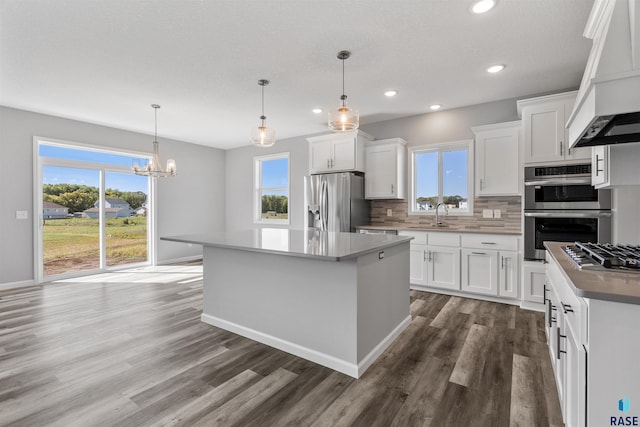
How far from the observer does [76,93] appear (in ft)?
12.4

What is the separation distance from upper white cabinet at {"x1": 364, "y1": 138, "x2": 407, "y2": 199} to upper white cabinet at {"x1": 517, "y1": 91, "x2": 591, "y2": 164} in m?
1.64

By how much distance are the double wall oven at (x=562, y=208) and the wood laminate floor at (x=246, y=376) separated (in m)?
0.87

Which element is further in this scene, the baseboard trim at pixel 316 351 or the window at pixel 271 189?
the window at pixel 271 189

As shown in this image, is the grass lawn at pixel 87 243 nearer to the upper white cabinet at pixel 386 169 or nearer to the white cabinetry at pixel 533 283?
the upper white cabinet at pixel 386 169

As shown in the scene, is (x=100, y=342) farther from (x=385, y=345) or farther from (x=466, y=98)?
(x=466, y=98)

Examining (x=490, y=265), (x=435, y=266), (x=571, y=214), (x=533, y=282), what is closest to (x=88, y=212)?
(x=435, y=266)

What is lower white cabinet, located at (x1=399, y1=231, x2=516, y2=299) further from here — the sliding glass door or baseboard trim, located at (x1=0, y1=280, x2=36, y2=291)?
baseboard trim, located at (x1=0, y1=280, x2=36, y2=291)

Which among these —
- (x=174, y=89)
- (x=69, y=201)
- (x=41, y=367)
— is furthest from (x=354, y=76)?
(x=69, y=201)

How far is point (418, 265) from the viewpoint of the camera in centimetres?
414

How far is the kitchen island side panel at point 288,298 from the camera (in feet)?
7.18

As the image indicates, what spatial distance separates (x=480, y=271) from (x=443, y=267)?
1.40 feet

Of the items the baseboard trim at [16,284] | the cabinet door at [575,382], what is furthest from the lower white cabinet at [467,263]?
the baseboard trim at [16,284]

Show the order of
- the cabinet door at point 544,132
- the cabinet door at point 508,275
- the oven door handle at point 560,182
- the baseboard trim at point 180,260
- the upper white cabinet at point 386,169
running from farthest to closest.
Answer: the baseboard trim at point 180,260, the upper white cabinet at point 386,169, the cabinet door at point 508,275, the cabinet door at point 544,132, the oven door handle at point 560,182

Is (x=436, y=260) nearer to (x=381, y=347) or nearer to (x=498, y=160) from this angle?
(x=498, y=160)
